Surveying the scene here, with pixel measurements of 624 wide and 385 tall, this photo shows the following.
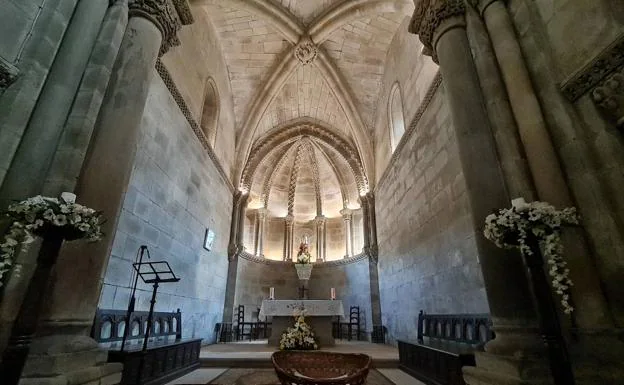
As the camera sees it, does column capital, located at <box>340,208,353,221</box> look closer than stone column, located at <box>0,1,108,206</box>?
No

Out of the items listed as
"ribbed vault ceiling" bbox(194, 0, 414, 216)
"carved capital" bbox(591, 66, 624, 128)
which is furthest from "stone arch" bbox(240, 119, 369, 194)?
"carved capital" bbox(591, 66, 624, 128)

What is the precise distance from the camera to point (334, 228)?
14.4 m

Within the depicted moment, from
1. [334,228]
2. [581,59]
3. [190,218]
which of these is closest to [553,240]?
[581,59]

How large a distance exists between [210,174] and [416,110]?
5805 mm

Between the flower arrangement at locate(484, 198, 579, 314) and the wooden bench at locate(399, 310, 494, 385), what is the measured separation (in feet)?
4.46

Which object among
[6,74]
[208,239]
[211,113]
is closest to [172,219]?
A: [208,239]

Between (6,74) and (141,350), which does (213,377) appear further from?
(6,74)

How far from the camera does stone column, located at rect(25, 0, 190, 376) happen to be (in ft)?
8.71

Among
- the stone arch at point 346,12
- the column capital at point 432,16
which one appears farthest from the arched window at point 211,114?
the column capital at point 432,16

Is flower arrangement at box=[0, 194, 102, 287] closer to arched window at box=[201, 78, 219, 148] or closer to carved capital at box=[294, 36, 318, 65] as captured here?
arched window at box=[201, 78, 219, 148]

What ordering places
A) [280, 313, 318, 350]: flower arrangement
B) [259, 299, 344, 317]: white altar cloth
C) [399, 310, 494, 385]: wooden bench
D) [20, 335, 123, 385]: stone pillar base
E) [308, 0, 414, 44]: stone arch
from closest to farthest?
[20, 335, 123, 385]: stone pillar base < [399, 310, 494, 385]: wooden bench < [280, 313, 318, 350]: flower arrangement < [259, 299, 344, 317]: white altar cloth < [308, 0, 414, 44]: stone arch

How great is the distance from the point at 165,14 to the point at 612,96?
546 centimetres

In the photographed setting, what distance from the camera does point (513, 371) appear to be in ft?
8.32

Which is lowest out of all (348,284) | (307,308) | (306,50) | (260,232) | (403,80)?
(307,308)
